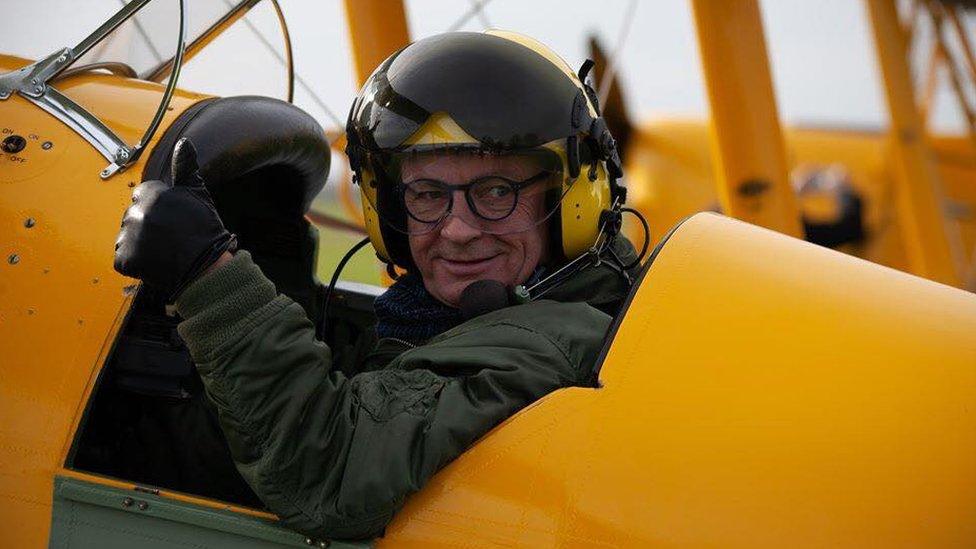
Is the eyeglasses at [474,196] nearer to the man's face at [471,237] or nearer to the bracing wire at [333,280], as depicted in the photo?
the man's face at [471,237]

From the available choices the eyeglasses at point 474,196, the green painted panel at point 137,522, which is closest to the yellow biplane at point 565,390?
the green painted panel at point 137,522

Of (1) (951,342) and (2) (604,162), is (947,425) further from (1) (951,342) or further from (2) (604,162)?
(2) (604,162)

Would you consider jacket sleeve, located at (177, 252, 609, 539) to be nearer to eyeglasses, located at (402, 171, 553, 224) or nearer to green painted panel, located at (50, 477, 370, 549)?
green painted panel, located at (50, 477, 370, 549)

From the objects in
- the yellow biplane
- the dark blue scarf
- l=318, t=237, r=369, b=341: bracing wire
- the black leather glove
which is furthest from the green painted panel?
l=318, t=237, r=369, b=341: bracing wire

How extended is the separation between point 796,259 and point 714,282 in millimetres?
209

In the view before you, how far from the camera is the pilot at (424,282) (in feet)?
5.67

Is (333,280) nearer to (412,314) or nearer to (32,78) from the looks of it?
(412,314)

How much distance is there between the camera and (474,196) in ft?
7.26

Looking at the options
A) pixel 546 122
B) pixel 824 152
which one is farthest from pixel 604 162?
pixel 824 152

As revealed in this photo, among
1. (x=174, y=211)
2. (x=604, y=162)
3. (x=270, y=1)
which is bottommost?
(x=604, y=162)

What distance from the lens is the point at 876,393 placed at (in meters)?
1.70

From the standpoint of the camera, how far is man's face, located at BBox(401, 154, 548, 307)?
2.19 meters

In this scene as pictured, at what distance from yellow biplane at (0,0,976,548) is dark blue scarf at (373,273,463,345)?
0.39m

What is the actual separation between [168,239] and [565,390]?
651 millimetres
